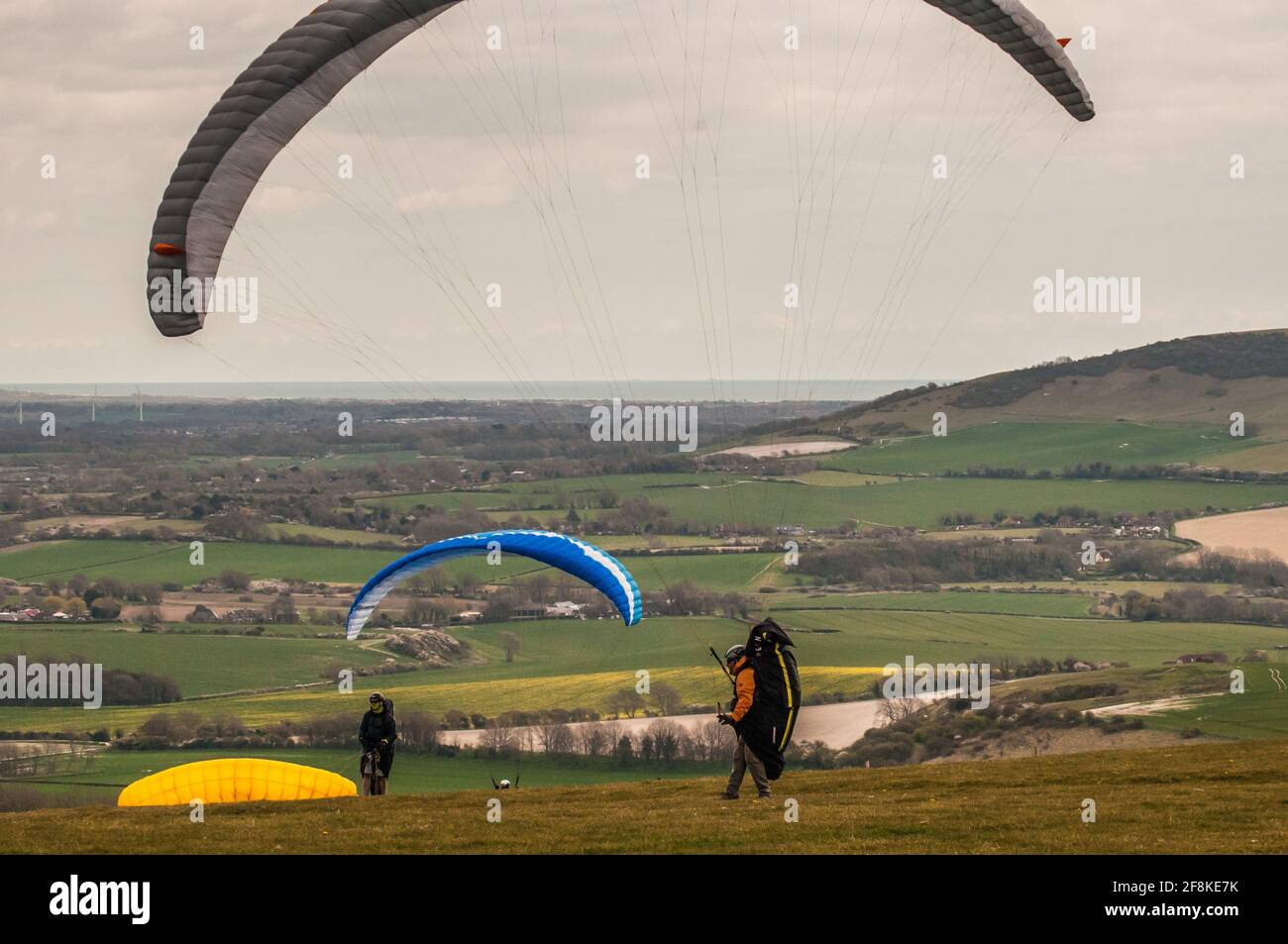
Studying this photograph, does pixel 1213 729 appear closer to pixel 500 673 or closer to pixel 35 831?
pixel 500 673

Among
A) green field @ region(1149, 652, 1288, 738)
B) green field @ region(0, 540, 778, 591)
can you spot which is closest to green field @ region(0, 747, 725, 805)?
green field @ region(1149, 652, 1288, 738)

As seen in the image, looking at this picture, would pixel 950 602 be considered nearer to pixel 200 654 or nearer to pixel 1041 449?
pixel 200 654

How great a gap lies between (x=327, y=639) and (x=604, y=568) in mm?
66188

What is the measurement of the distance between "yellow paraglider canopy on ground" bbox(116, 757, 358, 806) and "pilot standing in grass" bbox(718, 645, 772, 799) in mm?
7142

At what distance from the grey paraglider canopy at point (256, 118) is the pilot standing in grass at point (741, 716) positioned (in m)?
10.7

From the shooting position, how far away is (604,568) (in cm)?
2516

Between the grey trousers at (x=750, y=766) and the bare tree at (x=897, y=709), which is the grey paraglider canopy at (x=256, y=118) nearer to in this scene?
the grey trousers at (x=750, y=766)

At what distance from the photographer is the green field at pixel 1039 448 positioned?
148 m

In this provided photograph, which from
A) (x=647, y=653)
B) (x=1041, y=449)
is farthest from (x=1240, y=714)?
(x=1041, y=449)

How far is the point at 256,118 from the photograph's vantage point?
80.8 feet

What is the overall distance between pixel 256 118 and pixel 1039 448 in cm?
14079

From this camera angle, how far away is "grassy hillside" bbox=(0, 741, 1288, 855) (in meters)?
16.0

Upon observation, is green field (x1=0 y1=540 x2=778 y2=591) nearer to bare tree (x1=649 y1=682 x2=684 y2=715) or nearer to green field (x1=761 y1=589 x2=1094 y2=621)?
green field (x1=761 y1=589 x2=1094 y2=621)
